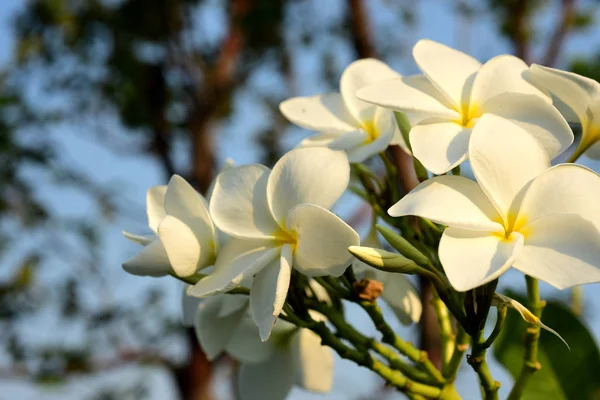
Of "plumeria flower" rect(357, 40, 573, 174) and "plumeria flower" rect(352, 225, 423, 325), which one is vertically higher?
"plumeria flower" rect(357, 40, 573, 174)

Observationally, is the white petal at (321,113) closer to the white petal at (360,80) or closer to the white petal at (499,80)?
the white petal at (360,80)

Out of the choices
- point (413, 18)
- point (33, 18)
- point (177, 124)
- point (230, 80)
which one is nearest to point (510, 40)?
point (413, 18)

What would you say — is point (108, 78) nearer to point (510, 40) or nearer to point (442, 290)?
point (510, 40)

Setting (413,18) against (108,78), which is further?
(108,78)

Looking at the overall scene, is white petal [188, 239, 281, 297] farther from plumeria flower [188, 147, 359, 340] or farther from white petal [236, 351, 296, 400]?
white petal [236, 351, 296, 400]

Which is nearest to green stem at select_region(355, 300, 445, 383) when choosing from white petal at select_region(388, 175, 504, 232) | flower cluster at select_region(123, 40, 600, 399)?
flower cluster at select_region(123, 40, 600, 399)

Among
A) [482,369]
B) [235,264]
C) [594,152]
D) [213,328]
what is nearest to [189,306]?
[213,328]

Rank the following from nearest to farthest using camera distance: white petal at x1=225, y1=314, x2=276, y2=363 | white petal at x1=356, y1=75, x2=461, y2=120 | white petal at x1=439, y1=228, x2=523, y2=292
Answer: white petal at x1=439, y1=228, x2=523, y2=292 < white petal at x1=356, y1=75, x2=461, y2=120 < white petal at x1=225, y1=314, x2=276, y2=363
